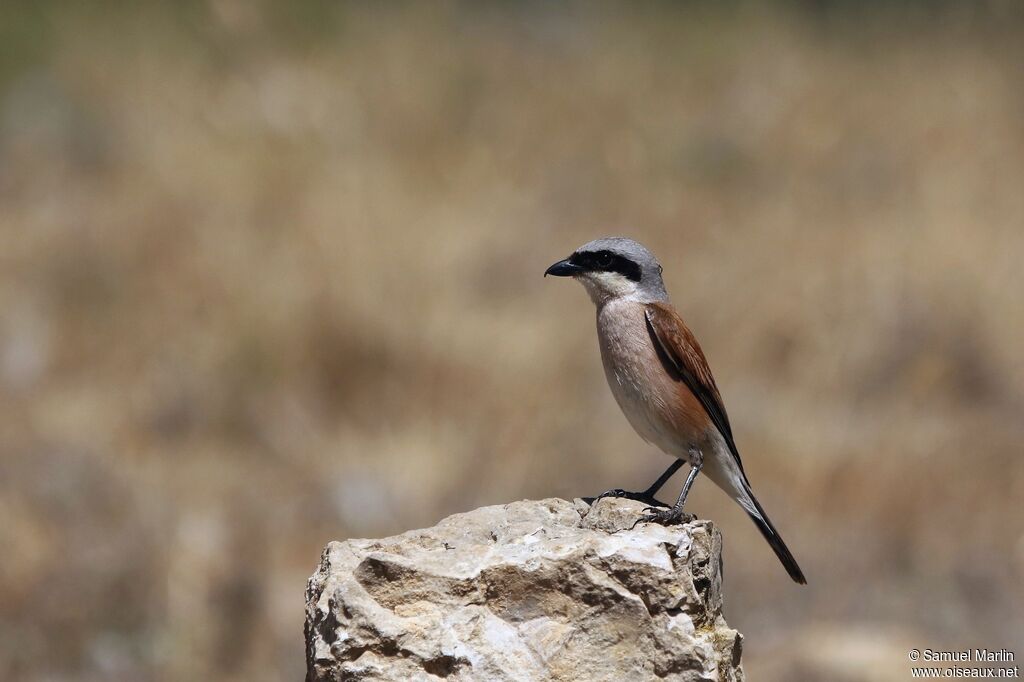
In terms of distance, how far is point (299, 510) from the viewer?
9.04m

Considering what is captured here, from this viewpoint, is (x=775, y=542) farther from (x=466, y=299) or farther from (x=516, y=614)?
(x=466, y=299)

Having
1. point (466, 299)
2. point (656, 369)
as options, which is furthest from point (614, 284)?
point (466, 299)

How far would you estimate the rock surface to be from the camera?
12.0ft

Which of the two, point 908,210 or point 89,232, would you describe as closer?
point 89,232

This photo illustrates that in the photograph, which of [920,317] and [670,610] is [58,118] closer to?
[920,317]

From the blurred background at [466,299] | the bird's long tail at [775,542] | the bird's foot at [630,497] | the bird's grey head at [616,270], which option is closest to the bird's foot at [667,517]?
the bird's foot at [630,497]

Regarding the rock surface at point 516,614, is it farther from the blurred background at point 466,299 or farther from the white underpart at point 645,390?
the blurred background at point 466,299

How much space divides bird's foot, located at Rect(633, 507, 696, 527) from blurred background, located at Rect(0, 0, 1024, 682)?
2.64 m

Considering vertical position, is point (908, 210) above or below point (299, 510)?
above

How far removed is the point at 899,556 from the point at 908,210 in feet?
20.0

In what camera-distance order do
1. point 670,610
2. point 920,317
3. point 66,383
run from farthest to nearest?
point 920,317 < point 66,383 < point 670,610

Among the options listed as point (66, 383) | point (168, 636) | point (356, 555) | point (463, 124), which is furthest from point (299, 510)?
point (463, 124)

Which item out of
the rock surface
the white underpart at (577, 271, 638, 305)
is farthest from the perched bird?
the rock surface

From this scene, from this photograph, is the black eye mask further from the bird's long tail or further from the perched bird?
the bird's long tail
